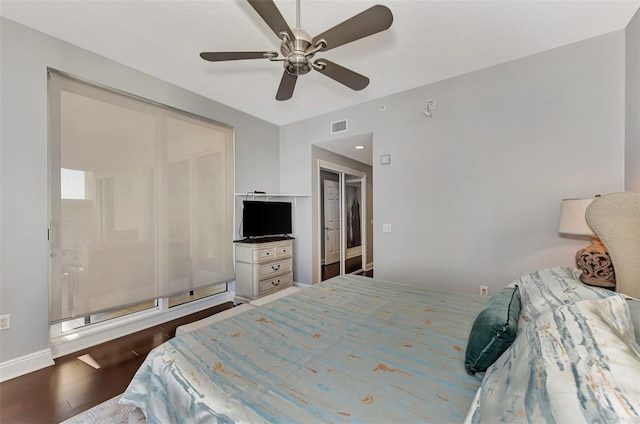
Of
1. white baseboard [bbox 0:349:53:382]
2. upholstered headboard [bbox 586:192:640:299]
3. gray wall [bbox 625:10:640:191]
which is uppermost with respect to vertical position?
gray wall [bbox 625:10:640:191]

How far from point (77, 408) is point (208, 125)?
306 centimetres

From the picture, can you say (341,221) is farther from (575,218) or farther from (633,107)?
(633,107)

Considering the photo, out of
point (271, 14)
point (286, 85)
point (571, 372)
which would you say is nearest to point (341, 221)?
point (286, 85)

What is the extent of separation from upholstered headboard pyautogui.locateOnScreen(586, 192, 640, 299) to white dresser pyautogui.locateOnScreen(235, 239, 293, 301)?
332 centimetres

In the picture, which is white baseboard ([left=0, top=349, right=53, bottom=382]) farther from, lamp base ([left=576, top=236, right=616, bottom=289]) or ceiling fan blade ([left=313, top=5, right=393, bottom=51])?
lamp base ([left=576, top=236, right=616, bottom=289])

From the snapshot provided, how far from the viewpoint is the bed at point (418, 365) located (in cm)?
63

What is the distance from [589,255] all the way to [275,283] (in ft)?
11.1

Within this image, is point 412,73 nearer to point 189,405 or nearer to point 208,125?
point 208,125

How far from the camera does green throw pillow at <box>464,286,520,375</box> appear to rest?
1.00m

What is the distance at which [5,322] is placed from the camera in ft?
6.75

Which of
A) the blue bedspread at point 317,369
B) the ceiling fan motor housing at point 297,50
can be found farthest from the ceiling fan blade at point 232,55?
the blue bedspread at point 317,369

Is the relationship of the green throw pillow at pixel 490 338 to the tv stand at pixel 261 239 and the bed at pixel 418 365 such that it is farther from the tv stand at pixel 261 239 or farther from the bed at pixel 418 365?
the tv stand at pixel 261 239

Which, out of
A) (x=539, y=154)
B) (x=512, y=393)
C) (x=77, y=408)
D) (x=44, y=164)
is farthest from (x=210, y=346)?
(x=539, y=154)

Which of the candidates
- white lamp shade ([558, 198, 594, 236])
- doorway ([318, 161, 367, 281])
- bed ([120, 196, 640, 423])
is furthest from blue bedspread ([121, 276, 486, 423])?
doorway ([318, 161, 367, 281])
